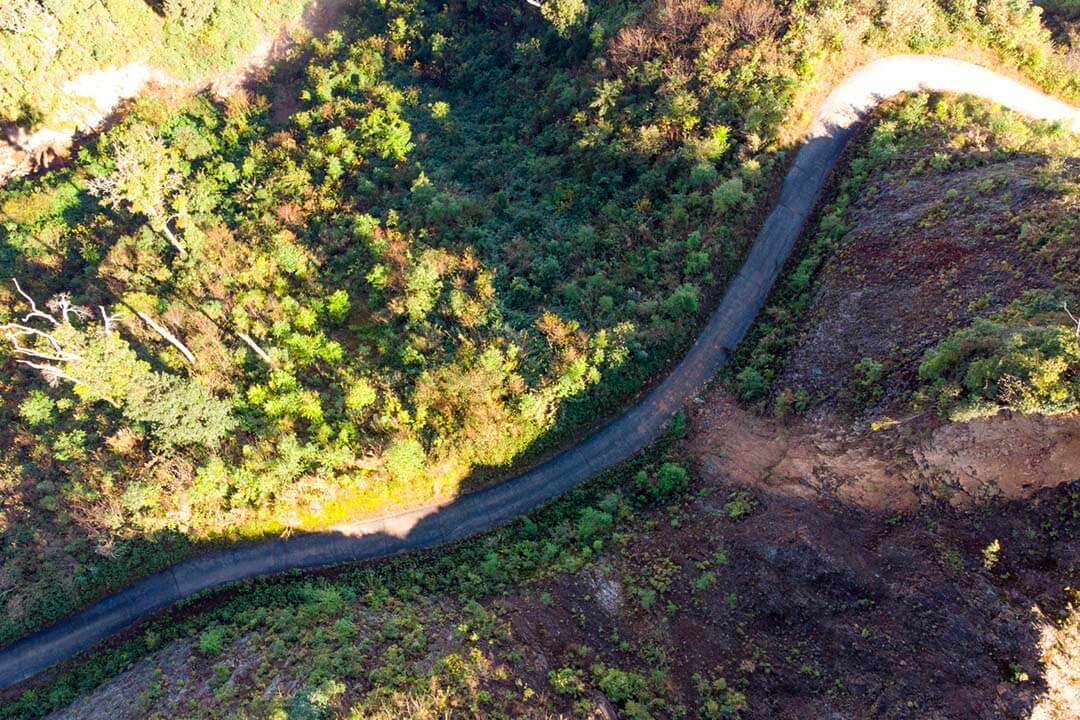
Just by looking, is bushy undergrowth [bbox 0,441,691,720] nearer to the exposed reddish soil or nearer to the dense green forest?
the dense green forest

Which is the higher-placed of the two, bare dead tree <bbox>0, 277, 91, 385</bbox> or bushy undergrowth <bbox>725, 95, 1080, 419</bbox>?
bushy undergrowth <bbox>725, 95, 1080, 419</bbox>

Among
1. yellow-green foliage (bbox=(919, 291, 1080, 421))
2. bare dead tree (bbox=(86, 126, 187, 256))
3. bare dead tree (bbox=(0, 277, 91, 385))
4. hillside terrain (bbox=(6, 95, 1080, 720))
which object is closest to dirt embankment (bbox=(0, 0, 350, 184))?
bare dead tree (bbox=(86, 126, 187, 256))

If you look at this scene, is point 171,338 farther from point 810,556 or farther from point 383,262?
point 810,556

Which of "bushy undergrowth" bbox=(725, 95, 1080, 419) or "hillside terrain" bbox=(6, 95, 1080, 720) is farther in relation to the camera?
"bushy undergrowth" bbox=(725, 95, 1080, 419)

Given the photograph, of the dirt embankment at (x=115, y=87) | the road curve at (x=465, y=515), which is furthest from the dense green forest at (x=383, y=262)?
the dirt embankment at (x=115, y=87)

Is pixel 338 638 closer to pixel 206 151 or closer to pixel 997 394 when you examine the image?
pixel 997 394

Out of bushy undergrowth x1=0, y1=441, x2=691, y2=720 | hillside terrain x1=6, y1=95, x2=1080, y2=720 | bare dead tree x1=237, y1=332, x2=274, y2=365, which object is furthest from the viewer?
bare dead tree x1=237, y1=332, x2=274, y2=365

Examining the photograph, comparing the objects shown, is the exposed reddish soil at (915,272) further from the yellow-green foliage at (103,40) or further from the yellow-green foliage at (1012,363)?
the yellow-green foliage at (103,40)
